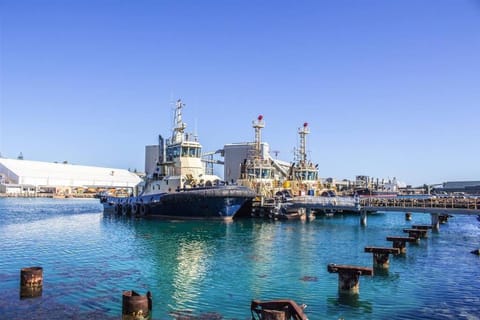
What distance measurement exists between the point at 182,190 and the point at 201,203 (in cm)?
360

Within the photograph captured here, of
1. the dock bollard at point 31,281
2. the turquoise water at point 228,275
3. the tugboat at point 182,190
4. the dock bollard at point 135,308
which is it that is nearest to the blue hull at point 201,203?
the tugboat at point 182,190

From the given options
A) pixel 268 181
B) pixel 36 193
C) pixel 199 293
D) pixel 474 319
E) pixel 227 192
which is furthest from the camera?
pixel 36 193

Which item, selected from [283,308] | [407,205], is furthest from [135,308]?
[407,205]

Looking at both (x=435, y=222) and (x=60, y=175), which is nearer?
(x=435, y=222)

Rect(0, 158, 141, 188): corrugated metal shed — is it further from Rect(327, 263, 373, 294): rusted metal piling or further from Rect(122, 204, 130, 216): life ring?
Rect(327, 263, 373, 294): rusted metal piling

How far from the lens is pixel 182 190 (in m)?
49.6

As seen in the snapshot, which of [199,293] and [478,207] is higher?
[478,207]

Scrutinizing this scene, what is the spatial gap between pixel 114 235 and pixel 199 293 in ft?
75.7

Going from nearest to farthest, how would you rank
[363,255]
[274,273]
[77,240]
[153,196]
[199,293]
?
[199,293], [274,273], [363,255], [77,240], [153,196]

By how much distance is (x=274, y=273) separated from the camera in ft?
69.9

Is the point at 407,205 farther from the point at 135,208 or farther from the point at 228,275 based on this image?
the point at 135,208

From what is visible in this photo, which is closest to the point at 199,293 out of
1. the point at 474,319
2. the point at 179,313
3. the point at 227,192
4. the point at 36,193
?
the point at 179,313

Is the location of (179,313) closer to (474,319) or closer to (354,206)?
(474,319)

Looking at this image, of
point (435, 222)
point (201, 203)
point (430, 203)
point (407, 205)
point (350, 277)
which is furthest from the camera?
point (201, 203)
